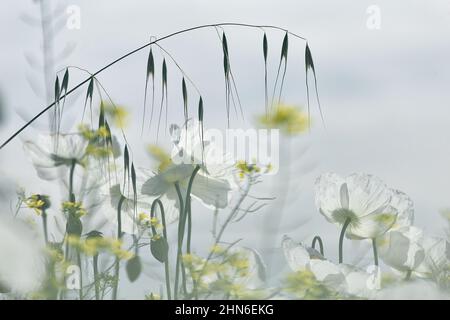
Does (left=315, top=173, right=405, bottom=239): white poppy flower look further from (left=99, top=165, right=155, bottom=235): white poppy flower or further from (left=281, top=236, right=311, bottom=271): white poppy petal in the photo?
(left=99, top=165, right=155, bottom=235): white poppy flower

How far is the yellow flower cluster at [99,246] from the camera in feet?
3.04

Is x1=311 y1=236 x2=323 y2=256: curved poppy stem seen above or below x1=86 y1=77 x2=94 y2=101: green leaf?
below

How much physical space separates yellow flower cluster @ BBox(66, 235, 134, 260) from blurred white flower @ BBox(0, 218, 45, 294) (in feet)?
0.12

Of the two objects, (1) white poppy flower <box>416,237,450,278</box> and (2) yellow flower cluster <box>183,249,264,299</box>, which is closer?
(2) yellow flower cluster <box>183,249,264,299</box>

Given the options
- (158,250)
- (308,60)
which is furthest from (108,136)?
(308,60)

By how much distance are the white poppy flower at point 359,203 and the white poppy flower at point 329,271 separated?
76 mm

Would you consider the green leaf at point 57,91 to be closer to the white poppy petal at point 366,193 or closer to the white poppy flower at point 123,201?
the white poppy flower at point 123,201

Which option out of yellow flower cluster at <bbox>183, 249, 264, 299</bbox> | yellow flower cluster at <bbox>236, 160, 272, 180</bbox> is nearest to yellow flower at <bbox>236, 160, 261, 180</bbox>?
yellow flower cluster at <bbox>236, 160, 272, 180</bbox>

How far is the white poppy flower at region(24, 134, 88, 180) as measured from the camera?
1.00 m

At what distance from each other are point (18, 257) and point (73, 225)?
0.06 m

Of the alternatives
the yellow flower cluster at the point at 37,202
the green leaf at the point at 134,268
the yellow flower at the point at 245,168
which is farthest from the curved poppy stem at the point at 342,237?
the yellow flower cluster at the point at 37,202

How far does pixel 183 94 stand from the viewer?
94 cm

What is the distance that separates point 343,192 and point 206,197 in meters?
0.15

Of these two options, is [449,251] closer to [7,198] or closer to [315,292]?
[315,292]
